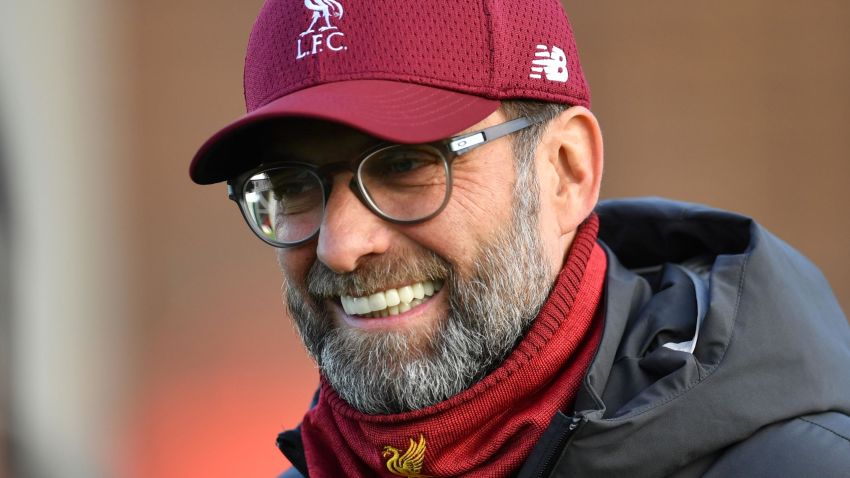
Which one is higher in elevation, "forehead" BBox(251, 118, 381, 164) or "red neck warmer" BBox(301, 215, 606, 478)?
"forehead" BBox(251, 118, 381, 164)

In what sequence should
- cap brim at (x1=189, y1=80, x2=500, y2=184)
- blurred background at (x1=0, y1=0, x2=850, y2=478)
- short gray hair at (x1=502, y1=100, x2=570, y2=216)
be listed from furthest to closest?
blurred background at (x1=0, y1=0, x2=850, y2=478), short gray hair at (x1=502, y1=100, x2=570, y2=216), cap brim at (x1=189, y1=80, x2=500, y2=184)

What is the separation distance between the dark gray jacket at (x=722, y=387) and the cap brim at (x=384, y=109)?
1.54 feet

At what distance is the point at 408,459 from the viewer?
6.19 ft

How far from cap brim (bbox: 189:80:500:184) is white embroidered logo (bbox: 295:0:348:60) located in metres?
0.08

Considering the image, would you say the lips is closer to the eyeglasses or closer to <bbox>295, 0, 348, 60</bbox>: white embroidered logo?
the eyeglasses

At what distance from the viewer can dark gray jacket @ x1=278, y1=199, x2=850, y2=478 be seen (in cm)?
165

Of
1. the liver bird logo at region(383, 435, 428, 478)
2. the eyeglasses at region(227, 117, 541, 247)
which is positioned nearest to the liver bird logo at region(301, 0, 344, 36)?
the eyeglasses at region(227, 117, 541, 247)

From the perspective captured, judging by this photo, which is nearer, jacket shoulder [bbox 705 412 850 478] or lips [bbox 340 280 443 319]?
jacket shoulder [bbox 705 412 850 478]

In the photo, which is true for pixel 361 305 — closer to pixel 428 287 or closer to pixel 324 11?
pixel 428 287

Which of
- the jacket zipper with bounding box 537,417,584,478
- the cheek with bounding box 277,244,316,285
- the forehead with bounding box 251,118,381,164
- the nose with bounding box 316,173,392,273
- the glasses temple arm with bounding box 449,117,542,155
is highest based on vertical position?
the forehead with bounding box 251,118,381,164

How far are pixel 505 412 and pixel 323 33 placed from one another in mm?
781

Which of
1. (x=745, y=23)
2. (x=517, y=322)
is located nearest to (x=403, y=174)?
(x=517, y=322)

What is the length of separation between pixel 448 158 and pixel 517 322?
0.35 m

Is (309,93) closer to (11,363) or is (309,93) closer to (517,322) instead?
(517,322)
